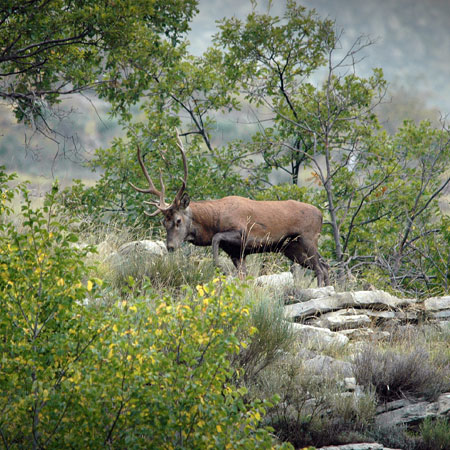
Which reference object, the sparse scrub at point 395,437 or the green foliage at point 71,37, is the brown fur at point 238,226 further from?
the sparse scrub at point 395,437

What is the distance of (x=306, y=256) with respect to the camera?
10.4m

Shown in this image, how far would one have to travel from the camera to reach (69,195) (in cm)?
1386

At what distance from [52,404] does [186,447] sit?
2.57ft

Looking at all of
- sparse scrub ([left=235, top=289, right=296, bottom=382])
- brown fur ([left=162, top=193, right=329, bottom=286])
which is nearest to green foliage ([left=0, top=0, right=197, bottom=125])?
brown fur ([left=162, top=193, right=329, bottom=286])

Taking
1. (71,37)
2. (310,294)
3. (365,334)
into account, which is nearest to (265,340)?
(365,334)

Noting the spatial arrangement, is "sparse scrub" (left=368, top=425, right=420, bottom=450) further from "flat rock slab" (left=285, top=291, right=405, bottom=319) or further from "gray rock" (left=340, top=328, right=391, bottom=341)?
"flat rock slab" (left=285, top=291, right=405, bottom=319)

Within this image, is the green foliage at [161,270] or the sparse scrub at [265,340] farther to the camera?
the green foliage at [161,270]

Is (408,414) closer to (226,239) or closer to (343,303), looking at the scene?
(343,303)

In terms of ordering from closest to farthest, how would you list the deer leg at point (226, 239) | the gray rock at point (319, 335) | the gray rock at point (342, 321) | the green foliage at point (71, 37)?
1. the gray rock at point (319, 335)
2. the gray rock at point (342, 321)
3. the green foliage at point (71, 37)
4. the deer leg at point (226, 239)

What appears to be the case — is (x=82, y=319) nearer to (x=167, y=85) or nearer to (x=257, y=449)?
(x=257, y=449)

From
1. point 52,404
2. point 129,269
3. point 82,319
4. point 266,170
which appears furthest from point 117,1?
point 266,170

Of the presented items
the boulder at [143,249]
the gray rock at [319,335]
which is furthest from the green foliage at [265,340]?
the boulder at [143,249]

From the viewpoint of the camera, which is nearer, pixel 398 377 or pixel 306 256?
pixel 398 377

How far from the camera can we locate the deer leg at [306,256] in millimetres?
10305
